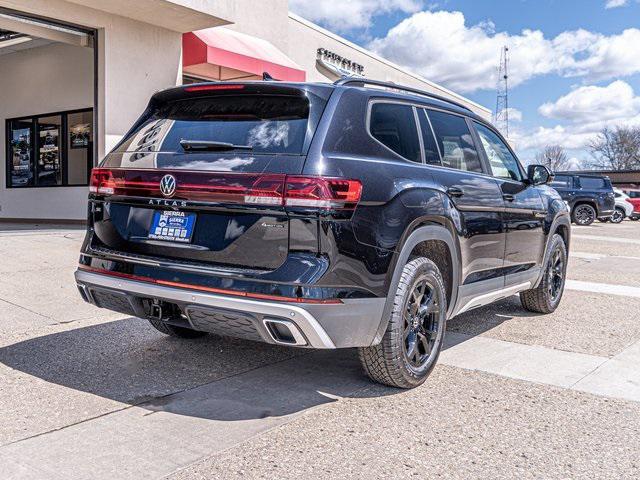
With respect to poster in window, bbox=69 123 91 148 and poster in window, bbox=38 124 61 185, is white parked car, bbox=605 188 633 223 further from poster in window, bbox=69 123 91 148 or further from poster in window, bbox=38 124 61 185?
poster in window, bbox=38 124 61 185

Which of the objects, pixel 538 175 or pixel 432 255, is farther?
pixel 538 175

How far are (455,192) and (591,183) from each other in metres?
22.8

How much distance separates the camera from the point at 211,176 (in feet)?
11.8

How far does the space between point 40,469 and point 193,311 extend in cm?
109

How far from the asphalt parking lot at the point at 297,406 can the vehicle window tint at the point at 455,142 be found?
5.01 ft

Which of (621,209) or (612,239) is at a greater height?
(621,209)

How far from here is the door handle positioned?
4.44 m

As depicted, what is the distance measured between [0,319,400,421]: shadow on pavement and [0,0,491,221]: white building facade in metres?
8.09

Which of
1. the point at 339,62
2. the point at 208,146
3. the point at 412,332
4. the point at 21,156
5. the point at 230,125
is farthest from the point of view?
the point at 339,62

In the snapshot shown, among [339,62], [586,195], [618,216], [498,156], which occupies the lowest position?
[618,216]

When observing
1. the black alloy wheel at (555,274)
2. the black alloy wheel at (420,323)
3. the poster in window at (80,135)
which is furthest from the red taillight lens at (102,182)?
the poster in window at (80,135)

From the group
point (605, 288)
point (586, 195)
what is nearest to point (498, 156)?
point (605, 288)

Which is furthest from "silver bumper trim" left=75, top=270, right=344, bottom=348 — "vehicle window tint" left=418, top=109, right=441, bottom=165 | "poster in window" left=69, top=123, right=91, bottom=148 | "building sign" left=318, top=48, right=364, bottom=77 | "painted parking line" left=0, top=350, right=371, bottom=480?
"building sign" left=318, top=48, right=364, bottom=77

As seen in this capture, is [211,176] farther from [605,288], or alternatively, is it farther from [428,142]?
[605,288]
